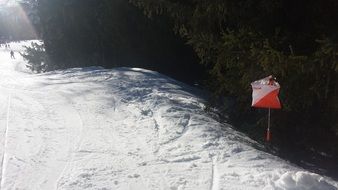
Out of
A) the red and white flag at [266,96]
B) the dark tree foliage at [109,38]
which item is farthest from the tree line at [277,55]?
the dark tree foliage at [109,38]

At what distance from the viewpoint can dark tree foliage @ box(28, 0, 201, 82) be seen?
14.9m

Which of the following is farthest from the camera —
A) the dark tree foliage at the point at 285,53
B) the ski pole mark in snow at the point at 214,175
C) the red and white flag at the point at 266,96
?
the dark tree foliage at the point at 285,53

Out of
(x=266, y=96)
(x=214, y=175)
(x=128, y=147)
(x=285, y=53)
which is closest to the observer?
(x=214, y=175)

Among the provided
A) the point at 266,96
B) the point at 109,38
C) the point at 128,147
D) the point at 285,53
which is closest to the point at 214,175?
Answer: the point at 266,96

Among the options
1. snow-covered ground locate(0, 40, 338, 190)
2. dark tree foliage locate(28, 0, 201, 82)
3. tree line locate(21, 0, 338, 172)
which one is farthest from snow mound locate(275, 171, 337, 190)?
dark tree foliage locate(28, 0, 201, 82)

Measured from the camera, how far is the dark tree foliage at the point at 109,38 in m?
14.9

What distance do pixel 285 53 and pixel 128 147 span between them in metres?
Result: 2.67

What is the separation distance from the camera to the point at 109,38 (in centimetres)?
1755

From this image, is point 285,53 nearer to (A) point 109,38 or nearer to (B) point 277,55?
(B) point 277,55

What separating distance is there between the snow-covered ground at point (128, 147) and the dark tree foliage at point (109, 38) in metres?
4.37

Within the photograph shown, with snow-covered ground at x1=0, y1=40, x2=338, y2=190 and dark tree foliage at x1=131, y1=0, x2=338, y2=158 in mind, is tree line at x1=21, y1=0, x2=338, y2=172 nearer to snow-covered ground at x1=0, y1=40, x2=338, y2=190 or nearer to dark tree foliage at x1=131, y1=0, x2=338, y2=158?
dark tree foliage at x1=131, y1=0, x2=338, y2=158

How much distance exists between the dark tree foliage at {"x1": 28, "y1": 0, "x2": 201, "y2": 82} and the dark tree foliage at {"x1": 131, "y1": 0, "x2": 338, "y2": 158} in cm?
590

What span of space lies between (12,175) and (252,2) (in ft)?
14.4

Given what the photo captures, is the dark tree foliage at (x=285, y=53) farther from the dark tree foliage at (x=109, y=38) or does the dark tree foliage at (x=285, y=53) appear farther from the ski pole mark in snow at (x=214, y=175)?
the dark tree foliage at (x=109, y=38)
